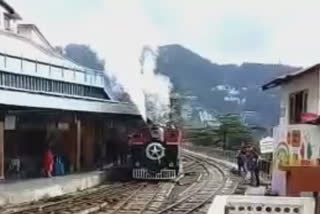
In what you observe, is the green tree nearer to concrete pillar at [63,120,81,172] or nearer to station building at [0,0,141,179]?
station building at [0,0,141,179]

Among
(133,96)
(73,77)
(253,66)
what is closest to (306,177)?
(73,77)

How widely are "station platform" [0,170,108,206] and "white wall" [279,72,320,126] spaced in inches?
Result: 281

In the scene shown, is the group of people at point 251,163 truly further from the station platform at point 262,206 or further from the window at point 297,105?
the station platform at point 262,206

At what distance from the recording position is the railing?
81.4ft

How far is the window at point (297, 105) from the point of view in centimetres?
1629

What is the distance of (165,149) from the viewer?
27.6 meters

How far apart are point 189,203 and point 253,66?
73682mm

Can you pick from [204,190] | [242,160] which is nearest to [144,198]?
[204,190]

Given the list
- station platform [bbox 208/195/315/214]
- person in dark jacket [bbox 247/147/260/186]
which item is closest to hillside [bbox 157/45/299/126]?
person in dark jacket [bbox 247/147/260/186]

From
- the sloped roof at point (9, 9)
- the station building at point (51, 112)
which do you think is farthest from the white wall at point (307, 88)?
the sloped roof at point (9, 9)

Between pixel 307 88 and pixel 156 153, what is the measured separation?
39.5 feet

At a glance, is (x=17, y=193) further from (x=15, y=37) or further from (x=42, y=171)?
(x=15, y=37)

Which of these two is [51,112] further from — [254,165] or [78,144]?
[254,165]

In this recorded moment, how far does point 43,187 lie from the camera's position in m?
20.6
